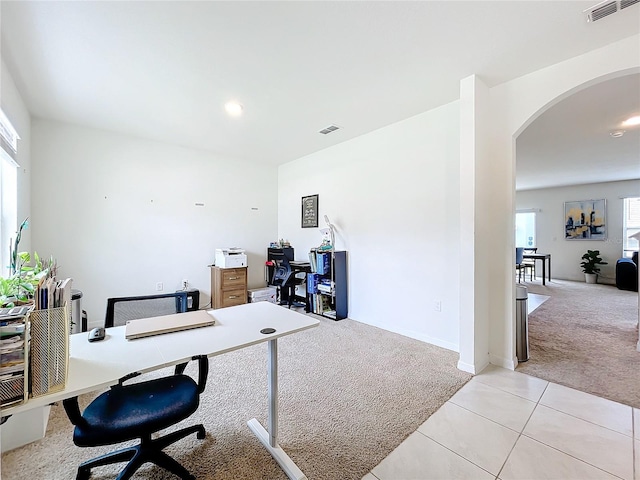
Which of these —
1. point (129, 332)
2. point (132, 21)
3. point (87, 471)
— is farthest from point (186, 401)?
Result: point (132, 21)

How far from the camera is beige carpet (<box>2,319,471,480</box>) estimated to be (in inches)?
57.9

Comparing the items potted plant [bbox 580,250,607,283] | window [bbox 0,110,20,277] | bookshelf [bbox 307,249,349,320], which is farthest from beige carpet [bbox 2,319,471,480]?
potted plant [bbox 580,250,607,283]

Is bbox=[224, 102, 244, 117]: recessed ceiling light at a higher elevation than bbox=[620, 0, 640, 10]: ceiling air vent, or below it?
higher

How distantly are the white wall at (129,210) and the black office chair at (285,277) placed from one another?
0.58 metres

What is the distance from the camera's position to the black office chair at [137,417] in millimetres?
1145

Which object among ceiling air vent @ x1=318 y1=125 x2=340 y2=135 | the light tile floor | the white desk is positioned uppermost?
ceiling air vent @ x1=318 y1=125 x2=340 y2=135

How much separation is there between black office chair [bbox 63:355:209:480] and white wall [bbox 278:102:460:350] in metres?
2.52

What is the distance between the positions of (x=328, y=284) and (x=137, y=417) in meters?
3.04

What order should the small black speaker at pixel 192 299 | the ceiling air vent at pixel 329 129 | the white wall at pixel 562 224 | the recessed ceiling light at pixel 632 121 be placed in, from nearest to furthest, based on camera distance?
1. the recessed ceiling light at pixel 632 121
2. the ceiling air vent at pixel 329 129
3. the small black speaker at pixel 192 299
4. the white wall at pixel 562 224

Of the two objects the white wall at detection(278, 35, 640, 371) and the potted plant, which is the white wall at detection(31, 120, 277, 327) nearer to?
the white wall at detection(278, 35, 640, 371)

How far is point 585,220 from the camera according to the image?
6941 mm

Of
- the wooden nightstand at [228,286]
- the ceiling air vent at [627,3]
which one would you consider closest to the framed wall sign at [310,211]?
the wooden nightstand at [228,286]

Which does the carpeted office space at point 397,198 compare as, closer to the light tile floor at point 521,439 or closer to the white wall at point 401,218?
the white wall at point 401,218

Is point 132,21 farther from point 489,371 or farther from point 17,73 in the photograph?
point 489,371
